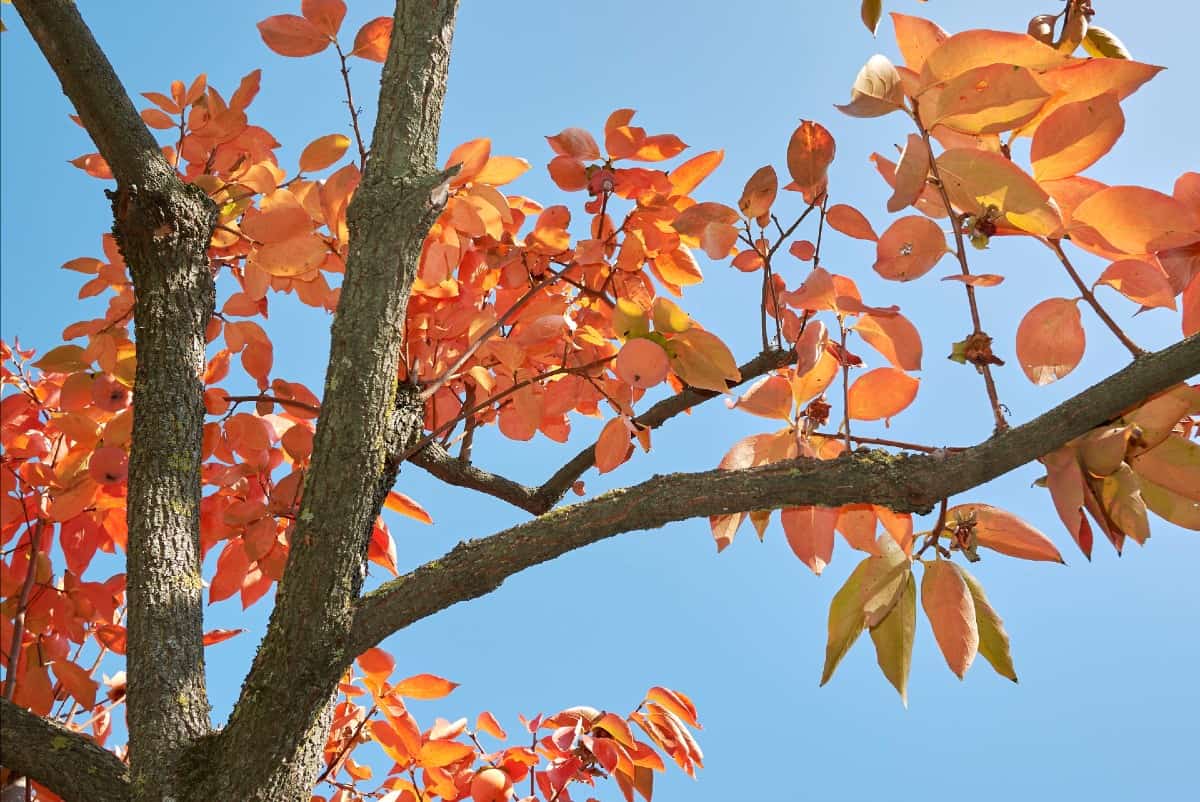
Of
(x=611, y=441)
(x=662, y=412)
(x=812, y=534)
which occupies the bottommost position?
(x=812, y=534)

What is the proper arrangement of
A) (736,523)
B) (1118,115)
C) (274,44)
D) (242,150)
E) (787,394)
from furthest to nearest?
1. (242,150)
2. (274,44)
3. (736,523)
4. (787,394)
5. (1118,115)

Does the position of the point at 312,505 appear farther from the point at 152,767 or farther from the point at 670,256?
the point at 670,256

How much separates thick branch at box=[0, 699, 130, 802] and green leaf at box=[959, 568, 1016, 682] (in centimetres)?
92

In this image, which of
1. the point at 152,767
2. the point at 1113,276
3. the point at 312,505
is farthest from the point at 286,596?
the point at 1113,276

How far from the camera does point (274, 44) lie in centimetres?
136

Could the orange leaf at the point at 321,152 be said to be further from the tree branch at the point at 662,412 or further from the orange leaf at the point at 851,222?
the orange leaf at the point at 851,222

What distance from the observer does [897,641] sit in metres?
0.89

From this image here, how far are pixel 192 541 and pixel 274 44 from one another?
70 cm

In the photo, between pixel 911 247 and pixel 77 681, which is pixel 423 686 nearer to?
pixel 77 681

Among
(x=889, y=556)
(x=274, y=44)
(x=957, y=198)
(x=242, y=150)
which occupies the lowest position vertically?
(x=889, y=556)

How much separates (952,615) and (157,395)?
3.16 ft

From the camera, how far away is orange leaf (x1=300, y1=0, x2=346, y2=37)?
136 centimetres

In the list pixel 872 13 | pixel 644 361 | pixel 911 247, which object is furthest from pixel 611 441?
pixel 872 13

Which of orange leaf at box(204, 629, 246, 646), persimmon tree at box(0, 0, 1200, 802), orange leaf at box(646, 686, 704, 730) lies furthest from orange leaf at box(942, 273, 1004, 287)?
orange leaf at box(204, 629, 246, 646)
